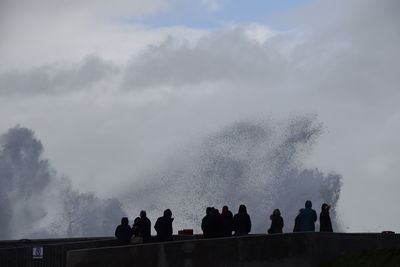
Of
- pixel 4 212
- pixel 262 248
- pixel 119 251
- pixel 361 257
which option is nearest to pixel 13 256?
pixel 119 251

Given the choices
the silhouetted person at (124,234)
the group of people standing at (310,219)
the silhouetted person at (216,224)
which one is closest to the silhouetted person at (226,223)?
the silhouetted person at (216,224)

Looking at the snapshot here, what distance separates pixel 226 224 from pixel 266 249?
2.49m

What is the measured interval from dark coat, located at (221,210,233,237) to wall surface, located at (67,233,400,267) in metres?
2.19

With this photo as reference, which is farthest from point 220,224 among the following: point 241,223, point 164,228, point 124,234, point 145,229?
point 124,234

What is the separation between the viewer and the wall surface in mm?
22859

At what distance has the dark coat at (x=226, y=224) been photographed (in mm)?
25516

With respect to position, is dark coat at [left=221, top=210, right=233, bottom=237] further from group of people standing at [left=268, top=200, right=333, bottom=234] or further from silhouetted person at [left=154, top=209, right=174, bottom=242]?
group of people standing at [left=268, top=200, right=333, bottom=234]

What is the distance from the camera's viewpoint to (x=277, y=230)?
2652cm

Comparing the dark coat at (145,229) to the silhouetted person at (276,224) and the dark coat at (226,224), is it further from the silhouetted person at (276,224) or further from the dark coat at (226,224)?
the silhouetted person at (276,224)

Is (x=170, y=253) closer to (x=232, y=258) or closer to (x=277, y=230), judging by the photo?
(x=232, y=258)

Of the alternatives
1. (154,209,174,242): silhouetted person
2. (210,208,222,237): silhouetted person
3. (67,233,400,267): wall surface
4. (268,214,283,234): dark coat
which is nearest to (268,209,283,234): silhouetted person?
(268,214,283,234): dark coat

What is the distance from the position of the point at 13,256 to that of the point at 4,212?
42.0 m

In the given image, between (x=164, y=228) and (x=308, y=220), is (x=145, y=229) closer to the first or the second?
(x=164, y=228)

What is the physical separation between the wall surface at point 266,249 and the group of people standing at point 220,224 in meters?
1.88
